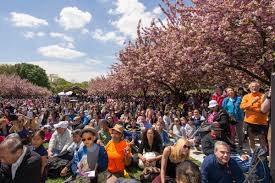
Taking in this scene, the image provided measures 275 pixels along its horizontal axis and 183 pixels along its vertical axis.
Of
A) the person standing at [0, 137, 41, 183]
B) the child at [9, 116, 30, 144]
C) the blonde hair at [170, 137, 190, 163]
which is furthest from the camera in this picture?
the child at [9, 116, 30, 144]

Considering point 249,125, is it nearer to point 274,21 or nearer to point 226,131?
point 226,131

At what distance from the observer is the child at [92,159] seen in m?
5.26

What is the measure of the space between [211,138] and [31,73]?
114632 mm

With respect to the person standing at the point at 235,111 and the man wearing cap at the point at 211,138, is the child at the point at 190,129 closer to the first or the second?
the person standing at the point at 235,111

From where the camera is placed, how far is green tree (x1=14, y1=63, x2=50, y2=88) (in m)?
112

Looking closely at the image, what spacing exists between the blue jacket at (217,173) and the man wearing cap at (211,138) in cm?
233

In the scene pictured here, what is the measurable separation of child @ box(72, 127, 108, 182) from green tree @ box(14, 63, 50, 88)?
11429 cm

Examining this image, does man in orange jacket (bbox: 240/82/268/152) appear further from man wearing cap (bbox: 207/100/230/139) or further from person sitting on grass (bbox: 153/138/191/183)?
person sitting on grass (bbox: 153/138/191/183)

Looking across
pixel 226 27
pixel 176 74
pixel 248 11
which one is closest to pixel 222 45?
pixel 226 27

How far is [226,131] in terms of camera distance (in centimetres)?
769

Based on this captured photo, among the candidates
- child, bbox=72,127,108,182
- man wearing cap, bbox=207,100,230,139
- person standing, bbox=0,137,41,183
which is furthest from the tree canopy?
person standing, bbox=0,137,41,183

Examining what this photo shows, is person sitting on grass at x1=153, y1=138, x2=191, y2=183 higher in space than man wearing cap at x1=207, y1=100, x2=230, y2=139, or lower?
lower

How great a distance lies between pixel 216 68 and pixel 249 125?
6.23 m

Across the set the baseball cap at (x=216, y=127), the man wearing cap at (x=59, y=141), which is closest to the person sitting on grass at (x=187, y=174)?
the baseball cap at (x=216, y=127)
